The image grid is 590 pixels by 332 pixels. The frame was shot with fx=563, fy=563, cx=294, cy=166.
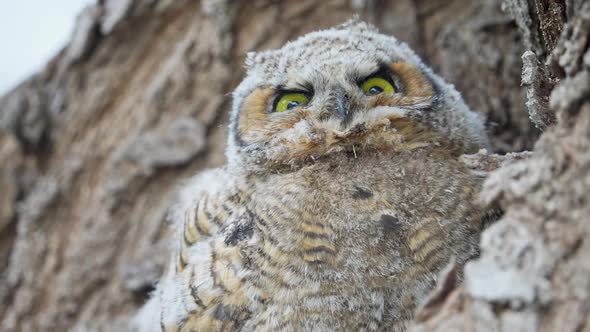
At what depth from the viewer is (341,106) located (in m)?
1.73

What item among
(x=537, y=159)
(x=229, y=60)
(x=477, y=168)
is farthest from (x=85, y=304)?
(x=537, y=159)

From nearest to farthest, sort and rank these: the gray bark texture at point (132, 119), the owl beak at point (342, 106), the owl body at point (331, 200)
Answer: the owl body at point (331, 200)
the owl beak at point (342, 106)
the gray bark texture at point (132, 119)

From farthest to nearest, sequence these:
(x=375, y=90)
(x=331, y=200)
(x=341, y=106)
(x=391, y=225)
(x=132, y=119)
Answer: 1. (x=132, y=119)
2. (x=375, y=90)
3. (x=341, y=106)
4. (x=331, y=200)
5. (x=391, y=225)

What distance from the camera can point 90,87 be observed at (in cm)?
301

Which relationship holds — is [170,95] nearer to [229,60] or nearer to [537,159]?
[229,60]

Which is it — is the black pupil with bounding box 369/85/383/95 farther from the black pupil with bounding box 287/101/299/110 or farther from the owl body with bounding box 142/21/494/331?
the black pupil with bounding box 287/101/299/110

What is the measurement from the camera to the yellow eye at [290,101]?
6.17 ft

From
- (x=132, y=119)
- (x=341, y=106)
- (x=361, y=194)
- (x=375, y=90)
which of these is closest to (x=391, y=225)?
(x=361, y=194)

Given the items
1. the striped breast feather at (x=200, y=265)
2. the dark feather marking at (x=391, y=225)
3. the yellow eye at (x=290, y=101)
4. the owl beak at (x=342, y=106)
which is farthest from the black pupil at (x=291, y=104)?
the dark feather marking at (x=391, y=225)

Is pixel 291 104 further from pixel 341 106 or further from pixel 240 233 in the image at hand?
pixel 240 233

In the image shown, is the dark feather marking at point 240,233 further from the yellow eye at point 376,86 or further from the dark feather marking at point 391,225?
the yellow eye at point 376,86

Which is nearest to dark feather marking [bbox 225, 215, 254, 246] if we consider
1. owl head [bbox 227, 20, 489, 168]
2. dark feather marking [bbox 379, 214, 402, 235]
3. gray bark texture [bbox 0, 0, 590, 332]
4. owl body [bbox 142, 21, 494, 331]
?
owl body [bbox 142, 21, 494, 331]

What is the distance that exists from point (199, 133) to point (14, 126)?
97cm

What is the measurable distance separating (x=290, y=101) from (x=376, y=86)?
0.95ft
